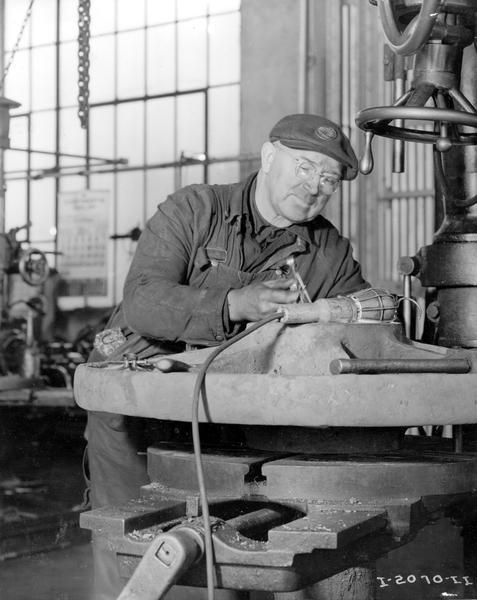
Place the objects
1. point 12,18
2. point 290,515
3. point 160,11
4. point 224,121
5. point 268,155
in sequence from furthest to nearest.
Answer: point 160,11
point 224,121
point 12,18
point 268,155
point 290,515

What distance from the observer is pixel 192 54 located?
830cm

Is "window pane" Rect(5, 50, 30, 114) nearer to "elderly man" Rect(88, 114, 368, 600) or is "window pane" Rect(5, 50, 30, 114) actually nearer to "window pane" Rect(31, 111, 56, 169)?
"window pane" Rect(31, 111, 56, 169)

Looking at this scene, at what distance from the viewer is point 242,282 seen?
1953mm

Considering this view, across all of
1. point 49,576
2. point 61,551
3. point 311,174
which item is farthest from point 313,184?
point 61,551

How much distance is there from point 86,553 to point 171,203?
1769mm

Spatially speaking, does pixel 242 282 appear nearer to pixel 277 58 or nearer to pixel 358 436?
pixel 358 436

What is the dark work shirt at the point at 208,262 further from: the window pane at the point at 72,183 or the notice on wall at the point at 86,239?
the window pane at the point at 72,183

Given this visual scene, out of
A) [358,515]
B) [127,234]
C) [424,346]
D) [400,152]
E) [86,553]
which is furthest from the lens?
[127,234]

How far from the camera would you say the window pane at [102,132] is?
8883mm

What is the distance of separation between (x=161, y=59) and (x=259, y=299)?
23.6ft

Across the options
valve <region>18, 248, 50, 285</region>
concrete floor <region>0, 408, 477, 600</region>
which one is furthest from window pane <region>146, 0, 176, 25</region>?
concrete floor <region>0, 408, 477, 600</region>

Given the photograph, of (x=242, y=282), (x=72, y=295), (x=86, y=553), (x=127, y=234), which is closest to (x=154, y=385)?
(x=242, y=282)

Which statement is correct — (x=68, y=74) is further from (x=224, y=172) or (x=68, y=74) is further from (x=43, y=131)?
(x=224, y=172)

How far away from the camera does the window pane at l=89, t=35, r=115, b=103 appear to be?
8.66 meters
